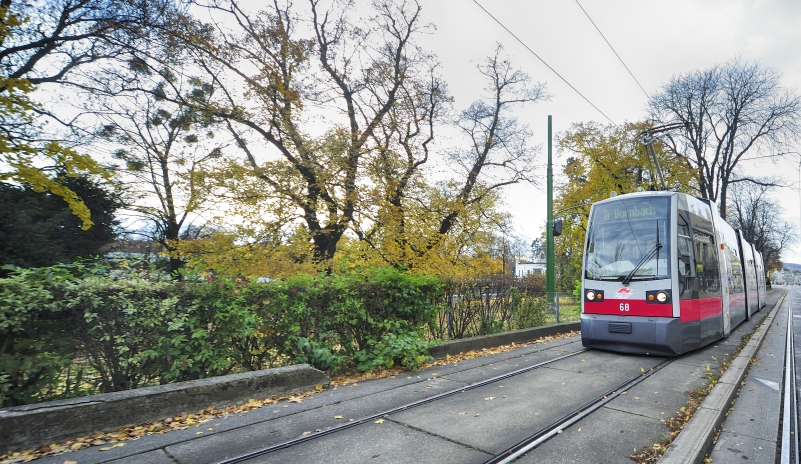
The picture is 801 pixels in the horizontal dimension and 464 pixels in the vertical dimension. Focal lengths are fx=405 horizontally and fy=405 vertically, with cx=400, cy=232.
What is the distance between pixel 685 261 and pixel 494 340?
13.0 feet

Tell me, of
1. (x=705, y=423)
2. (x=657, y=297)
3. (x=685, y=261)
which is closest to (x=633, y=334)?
(x=657, y=297)

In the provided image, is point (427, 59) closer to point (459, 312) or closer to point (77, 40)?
point (77, 40)

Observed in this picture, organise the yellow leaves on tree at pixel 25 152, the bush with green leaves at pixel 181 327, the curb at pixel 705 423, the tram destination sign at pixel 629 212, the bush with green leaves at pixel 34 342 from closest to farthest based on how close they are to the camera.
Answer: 1. the curb at pixel 705 423
2. the bush with green leaves at pixel 34 342
3. the bush with green leaves at pixel 181 327
4. the yellow leaves on tree at pixel 25 152
5. the tram destination sign at pixel 629 212

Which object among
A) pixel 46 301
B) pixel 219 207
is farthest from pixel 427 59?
pixel 46 301

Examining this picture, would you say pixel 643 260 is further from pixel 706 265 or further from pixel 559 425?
pixel 559 425

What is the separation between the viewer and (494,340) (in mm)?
8891

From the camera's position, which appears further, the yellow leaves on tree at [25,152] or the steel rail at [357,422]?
the yellow leaves on tree at [25,152]

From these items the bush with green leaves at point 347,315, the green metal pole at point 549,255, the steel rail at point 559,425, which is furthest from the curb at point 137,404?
the green metal pole at point 549,255

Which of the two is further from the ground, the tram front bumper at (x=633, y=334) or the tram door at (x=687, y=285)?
the tram door at (x=687, y=285)

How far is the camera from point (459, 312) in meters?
8.73

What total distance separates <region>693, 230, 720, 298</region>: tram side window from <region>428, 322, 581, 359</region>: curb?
3.68 meters

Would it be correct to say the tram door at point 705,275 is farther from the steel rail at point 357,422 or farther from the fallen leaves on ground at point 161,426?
the fallen leaves on ground at point 161,426

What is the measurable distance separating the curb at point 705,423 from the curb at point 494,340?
156 inches

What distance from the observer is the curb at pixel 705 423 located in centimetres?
331
